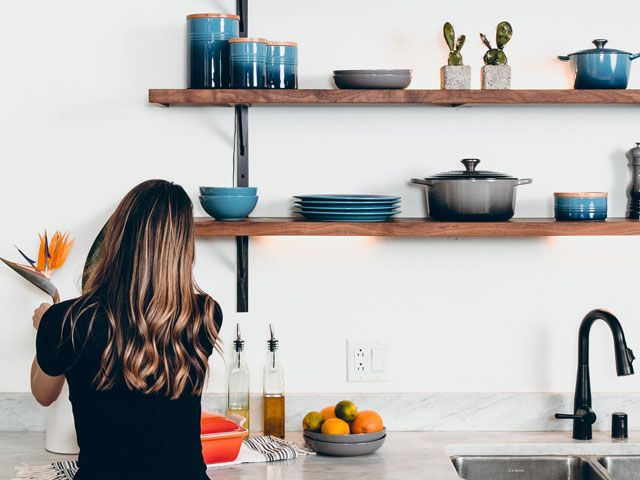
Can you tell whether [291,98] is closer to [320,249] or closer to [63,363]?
[320,249]

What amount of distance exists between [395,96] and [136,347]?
976 mm

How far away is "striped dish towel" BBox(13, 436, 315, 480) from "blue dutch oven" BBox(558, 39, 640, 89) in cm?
121

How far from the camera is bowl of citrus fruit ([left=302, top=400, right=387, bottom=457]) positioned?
7.79ft

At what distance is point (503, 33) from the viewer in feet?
8.15

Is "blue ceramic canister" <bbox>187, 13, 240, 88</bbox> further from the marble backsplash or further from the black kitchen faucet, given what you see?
the black kitchen faucet

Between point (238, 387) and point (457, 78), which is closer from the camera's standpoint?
point (457, 78)

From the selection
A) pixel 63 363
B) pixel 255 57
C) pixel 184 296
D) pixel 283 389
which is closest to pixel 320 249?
pixel 283 389

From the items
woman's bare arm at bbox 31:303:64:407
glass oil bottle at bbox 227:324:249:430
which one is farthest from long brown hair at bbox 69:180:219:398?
glass oil bottle at bbox 227:324:249:430

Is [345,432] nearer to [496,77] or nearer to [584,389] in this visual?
[584,389]

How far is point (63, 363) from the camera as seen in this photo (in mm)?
1880

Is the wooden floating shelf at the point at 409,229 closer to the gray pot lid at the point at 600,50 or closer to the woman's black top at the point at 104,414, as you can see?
the gray pot lid at the point at 600,50

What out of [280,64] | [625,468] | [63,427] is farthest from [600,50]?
[63,427]

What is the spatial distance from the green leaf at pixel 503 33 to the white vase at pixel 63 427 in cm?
145

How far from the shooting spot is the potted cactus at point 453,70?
8.10ft
